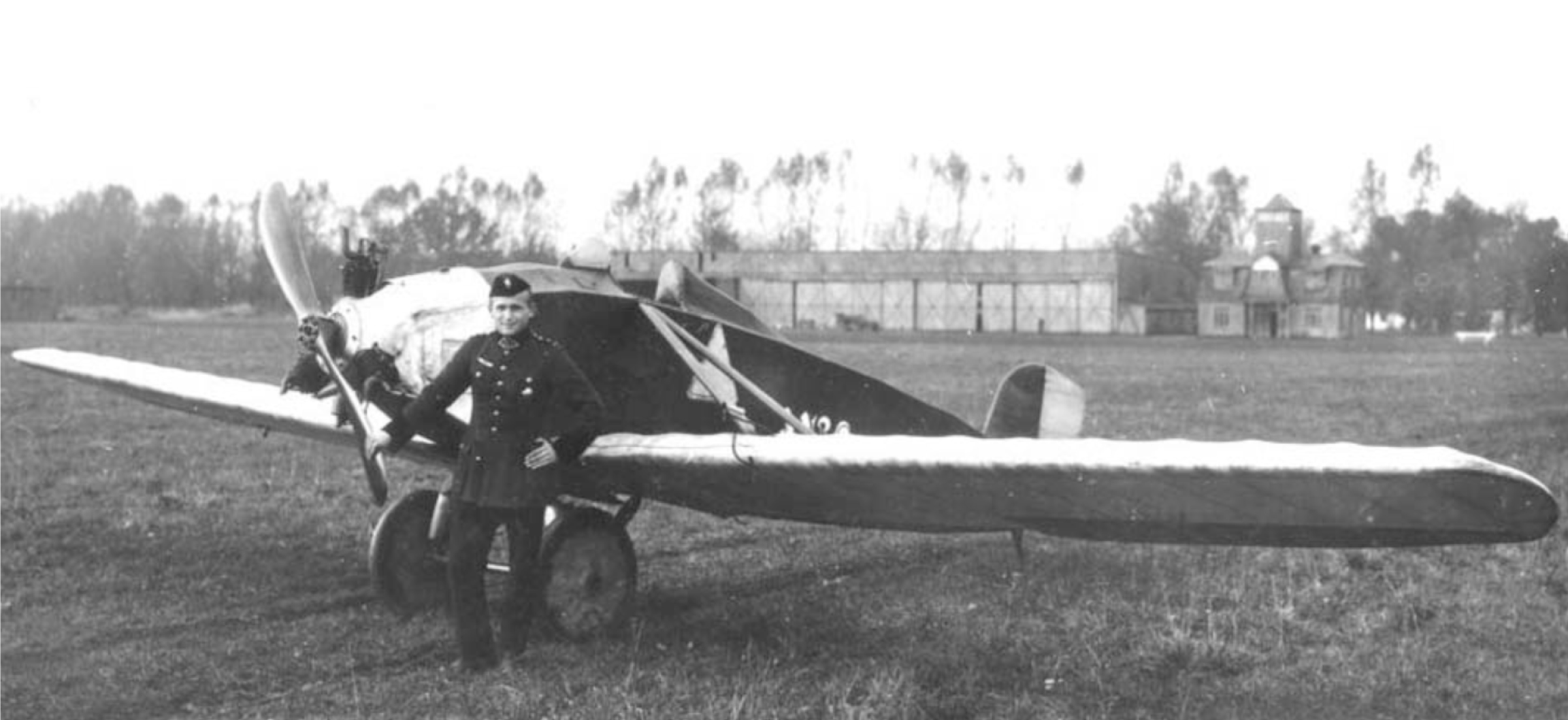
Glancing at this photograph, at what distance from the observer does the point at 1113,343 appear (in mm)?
50844

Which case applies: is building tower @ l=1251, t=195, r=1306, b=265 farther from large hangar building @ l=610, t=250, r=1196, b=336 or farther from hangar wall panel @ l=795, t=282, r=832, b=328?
hangar wall panel @ l=795, t=282, r=832, b=328

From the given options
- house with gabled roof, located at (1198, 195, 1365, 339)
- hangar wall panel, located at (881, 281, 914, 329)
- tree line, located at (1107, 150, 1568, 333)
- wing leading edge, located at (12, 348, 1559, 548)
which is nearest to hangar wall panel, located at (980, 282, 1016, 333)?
hangar wall panel, located at (881, 281, 914, 329)

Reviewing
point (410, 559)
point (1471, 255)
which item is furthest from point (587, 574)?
point (1471, 255)

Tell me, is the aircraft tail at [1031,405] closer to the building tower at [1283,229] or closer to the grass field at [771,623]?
the grass field at [771,623]

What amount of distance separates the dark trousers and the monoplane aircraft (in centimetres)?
35

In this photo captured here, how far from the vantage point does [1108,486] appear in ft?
15.5

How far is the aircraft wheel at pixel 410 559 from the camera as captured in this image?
20.7 ft

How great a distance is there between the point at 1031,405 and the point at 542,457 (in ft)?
14.6

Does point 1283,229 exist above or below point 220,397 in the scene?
above

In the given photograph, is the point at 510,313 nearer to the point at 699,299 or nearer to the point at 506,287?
the point at 506,287

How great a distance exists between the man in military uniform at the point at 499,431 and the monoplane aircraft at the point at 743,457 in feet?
1.00

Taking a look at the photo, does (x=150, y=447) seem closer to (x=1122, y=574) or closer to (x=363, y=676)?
(x=363, y=676)

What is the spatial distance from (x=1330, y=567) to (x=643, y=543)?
4.29 meters

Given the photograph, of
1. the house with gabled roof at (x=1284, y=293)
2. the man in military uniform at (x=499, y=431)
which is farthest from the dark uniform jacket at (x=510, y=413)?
the house with gabled roof at (x=1284, y=293)
